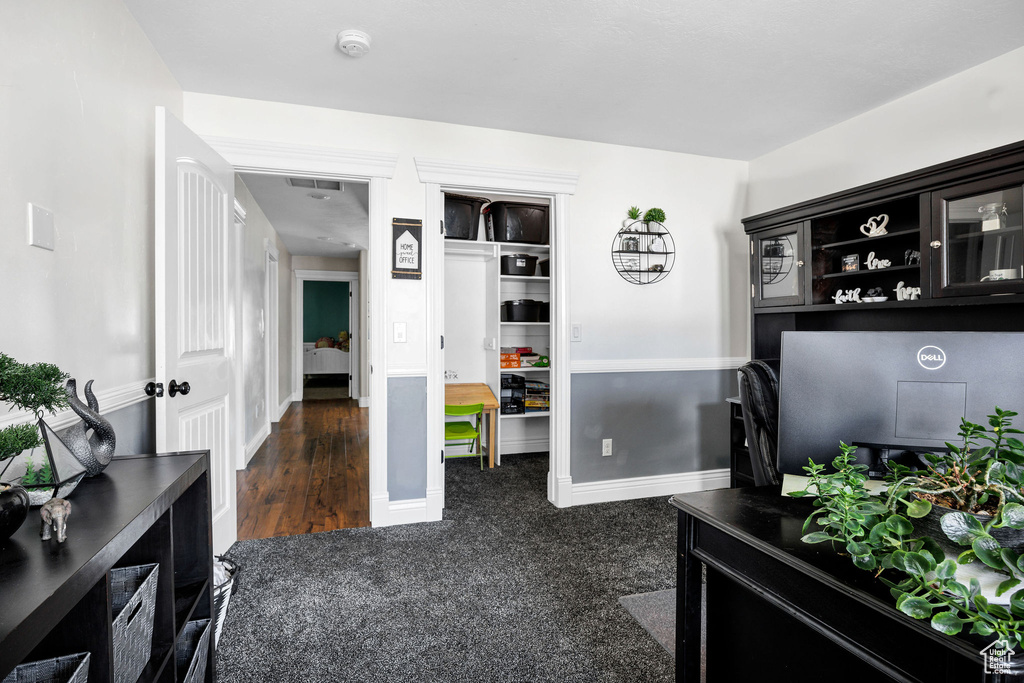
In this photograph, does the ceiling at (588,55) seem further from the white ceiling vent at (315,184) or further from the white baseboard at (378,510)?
the white baseboard at (378,510)

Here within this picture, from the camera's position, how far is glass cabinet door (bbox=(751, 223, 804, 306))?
9.78ft

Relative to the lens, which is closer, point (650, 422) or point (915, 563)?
point (915, 563)

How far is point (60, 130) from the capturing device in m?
1.51

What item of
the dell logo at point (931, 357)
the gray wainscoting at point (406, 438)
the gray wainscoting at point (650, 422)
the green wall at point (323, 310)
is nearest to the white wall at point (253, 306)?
the gray wainscoting at point (406, 438)

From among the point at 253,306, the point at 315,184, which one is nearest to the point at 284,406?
the point at 253,306

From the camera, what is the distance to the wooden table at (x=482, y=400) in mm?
4117

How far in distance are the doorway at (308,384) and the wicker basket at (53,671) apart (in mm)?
2200

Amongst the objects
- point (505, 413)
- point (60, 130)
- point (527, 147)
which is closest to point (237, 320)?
point (60, 130)

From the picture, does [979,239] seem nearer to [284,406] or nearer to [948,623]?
[948,623]

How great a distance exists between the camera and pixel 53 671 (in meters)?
0.82

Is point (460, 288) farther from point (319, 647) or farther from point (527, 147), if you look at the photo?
point (319, 647)

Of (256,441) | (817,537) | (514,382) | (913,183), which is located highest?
(913,183)

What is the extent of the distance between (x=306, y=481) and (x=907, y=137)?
4.35m

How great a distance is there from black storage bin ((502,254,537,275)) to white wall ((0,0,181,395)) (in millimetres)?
2650
